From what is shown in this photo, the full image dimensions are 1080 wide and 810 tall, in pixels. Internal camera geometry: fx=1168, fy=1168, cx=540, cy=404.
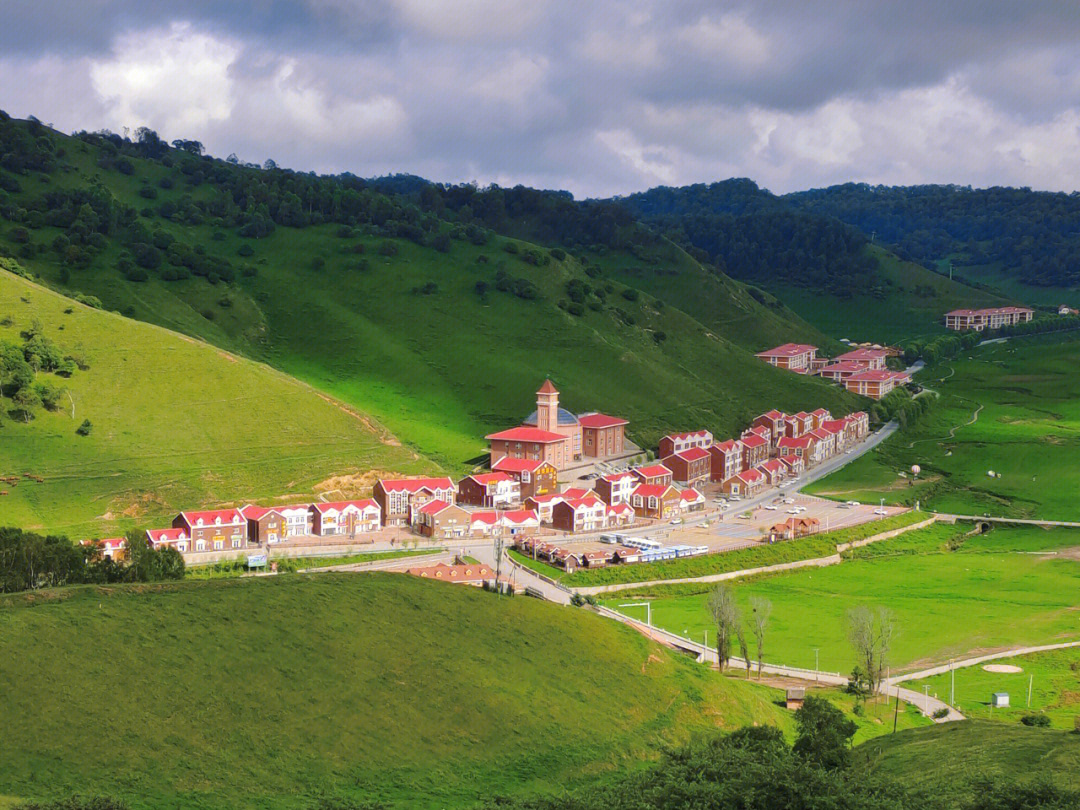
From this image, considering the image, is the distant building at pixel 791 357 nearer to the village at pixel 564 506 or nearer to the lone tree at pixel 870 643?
the village at pixel 564 506

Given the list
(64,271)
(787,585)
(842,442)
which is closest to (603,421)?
(842,442)

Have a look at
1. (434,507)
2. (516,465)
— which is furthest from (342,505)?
(516,465)

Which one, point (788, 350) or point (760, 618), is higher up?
point (788, 350)

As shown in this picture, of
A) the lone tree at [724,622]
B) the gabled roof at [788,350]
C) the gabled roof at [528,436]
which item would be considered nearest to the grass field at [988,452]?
the gabled roof at [788,350]

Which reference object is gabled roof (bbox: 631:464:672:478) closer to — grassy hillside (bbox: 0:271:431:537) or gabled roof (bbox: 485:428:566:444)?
gabled roof (bbox: 485:428:566:444)

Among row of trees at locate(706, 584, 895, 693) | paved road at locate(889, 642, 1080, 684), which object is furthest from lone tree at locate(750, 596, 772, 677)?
paved road at locate(889, 642, 1080, 684)

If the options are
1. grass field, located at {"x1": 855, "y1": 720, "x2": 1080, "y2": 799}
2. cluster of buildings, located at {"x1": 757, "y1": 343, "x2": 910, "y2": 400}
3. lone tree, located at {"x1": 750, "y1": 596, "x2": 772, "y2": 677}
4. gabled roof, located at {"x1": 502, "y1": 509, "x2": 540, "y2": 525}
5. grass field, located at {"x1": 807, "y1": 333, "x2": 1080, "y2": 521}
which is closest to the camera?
grass field, located at {"x1": 855, "y1": 720, "x2": 1080, "y2": 799}

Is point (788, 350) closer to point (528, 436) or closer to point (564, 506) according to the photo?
point (528, 436)

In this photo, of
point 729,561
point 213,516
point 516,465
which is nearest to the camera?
point 213,516
